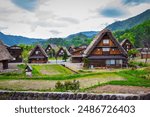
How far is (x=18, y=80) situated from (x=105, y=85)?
3.52 m

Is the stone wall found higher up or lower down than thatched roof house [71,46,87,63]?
lower down

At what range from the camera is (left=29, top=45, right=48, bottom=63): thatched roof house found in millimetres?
22984

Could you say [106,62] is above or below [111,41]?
below

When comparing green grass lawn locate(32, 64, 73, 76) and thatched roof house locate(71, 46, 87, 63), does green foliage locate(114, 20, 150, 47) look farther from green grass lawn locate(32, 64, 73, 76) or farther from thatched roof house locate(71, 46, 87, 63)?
green grass lawn locate(32, 64, 73, 76)

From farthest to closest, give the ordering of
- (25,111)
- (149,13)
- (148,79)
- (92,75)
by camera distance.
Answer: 1. (92,75)
2. (149,13)
3. (148,79)
4. (25,111)

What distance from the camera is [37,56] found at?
23109 mm

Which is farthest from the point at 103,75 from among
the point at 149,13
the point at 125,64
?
the point at 125,64

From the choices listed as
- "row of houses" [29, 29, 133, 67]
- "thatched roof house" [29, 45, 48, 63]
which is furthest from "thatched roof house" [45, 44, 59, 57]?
Answer: "row of houses" [29, 29, 133, 67]

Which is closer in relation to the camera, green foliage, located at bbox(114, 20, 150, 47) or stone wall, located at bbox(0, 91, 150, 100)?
stone wall, located at bbox(0, 91, 150, 100)

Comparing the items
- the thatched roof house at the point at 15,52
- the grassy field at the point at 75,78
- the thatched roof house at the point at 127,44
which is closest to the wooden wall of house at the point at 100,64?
the grassy field at the point at 75,78

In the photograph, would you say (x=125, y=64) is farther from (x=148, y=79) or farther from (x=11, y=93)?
(x=11, y=93)

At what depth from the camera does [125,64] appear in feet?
54.7

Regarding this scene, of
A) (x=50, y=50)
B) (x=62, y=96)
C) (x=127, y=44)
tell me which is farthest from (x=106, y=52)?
(x=50, y=50)

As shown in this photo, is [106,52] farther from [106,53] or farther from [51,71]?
[51,71]
